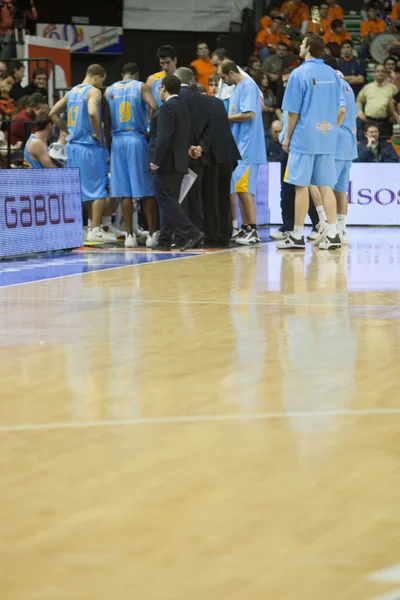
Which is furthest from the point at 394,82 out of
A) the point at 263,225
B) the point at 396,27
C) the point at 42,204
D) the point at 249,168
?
the point at 42,204

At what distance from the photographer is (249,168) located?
13000mm

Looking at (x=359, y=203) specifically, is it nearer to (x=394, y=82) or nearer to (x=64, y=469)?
(x=394, y=82)

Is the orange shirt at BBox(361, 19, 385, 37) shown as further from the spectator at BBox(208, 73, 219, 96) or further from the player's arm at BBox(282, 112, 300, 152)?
the player's arm at BBox(282, 112, 300, 152)

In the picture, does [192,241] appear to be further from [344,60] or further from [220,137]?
[344,60]

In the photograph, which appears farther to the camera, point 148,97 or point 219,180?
point 219,180

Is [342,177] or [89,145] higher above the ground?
[89,145]

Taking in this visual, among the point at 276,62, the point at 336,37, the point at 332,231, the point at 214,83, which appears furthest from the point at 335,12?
the point at 332,231

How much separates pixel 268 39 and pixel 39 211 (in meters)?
12.1

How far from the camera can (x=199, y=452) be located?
11.9 feet

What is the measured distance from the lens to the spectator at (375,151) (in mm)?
18078

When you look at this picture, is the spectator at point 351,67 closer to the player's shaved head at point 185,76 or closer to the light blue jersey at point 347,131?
the light blue jersey at point 347,131

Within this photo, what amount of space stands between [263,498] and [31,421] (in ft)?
4.00

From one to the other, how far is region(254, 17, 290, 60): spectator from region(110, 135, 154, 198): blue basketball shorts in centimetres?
1021

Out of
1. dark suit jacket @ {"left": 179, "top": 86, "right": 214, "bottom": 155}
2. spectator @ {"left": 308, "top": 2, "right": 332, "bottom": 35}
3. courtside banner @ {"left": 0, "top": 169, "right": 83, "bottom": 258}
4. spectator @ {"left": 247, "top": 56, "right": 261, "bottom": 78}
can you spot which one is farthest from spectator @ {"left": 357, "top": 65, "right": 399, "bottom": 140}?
courtside banner @ {"left": 0, "top": 169, "right": 83, "bottom": 258}
